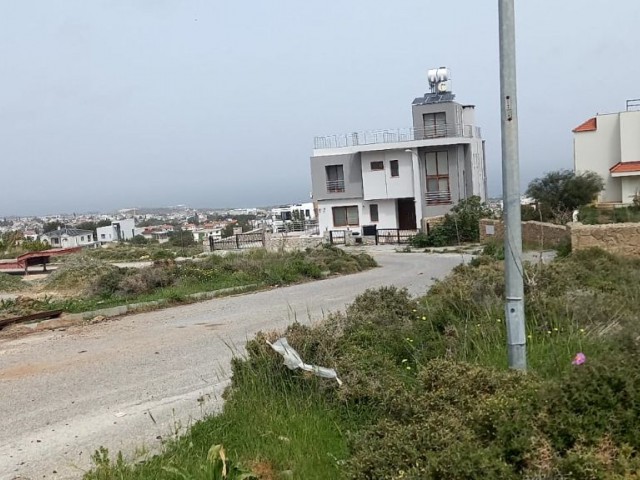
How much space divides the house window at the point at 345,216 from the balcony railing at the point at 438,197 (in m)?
6.03

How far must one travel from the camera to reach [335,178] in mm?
52188

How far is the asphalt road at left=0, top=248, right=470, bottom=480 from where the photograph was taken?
5617 millimetres

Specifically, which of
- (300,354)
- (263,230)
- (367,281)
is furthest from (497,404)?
(263,230)

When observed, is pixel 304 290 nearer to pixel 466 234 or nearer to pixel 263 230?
pixel 466 234

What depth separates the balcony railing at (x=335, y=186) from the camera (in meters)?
51.8

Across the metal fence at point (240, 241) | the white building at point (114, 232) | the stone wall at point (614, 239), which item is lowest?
the white building at point (114, 232)

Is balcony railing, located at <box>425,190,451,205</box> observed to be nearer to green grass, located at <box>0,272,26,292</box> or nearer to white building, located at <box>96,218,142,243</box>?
green grass, located at <box>0,272,26,292</box>

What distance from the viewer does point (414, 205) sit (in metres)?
49.9

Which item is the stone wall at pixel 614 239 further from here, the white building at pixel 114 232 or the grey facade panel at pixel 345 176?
the white building at pixel 114 232

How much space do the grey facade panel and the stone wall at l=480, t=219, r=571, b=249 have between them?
19824mm

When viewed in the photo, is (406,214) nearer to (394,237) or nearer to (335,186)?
(335,186)

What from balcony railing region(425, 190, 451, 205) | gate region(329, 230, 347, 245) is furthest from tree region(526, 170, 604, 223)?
gate region(329, 230, 347, 245)

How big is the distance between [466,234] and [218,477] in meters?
34.1

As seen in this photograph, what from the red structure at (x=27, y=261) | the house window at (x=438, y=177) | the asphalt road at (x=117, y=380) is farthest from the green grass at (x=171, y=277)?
the house window at (x=438, y=177)
